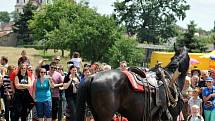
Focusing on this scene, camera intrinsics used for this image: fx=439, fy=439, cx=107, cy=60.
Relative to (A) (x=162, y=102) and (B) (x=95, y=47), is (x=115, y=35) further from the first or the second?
(A) (x=162, y=102)

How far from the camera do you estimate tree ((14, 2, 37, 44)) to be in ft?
289

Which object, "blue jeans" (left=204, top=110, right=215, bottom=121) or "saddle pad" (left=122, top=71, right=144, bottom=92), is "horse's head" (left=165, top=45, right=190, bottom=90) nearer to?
"saddle pad" (left=122, top=71, right=144, bottom=92)

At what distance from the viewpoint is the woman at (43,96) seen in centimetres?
1095

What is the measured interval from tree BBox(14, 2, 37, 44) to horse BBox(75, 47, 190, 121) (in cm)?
8079

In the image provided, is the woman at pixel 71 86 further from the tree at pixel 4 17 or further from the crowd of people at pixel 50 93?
the tree at pixel 4 17

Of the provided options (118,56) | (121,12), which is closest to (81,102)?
(118,56)

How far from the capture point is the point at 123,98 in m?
7.64

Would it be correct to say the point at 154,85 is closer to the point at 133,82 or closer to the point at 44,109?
the point at 133,82

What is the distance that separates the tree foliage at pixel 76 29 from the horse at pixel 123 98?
4963cm

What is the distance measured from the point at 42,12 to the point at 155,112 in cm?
7636

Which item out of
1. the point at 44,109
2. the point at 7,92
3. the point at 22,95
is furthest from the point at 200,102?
the point at 7,92

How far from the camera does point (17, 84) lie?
35.9 feet

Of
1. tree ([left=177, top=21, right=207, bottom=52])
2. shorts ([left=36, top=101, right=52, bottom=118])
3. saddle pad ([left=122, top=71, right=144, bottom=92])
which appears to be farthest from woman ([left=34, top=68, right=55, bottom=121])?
tree ([left=177, top=21, right=207, bottom=52])

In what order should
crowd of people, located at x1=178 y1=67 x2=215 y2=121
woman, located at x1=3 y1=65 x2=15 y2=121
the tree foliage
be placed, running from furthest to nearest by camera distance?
the tree foliage, woman, located at x1=3 y1=65 x2=15 y2=121, crowd of people, located at x1=178 y1=67 x2=215 y2=121
